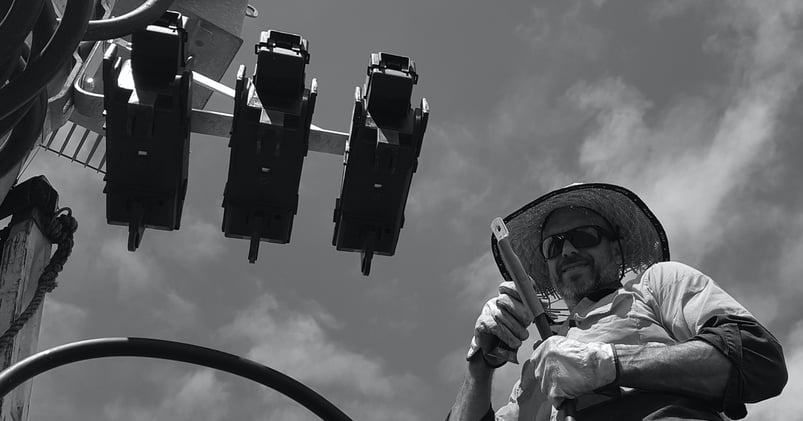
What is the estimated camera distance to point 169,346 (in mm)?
3529

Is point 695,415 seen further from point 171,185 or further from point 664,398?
point 171,185

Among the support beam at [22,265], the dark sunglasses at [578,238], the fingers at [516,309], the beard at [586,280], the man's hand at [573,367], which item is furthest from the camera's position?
the dark sunglasses at [578,238]

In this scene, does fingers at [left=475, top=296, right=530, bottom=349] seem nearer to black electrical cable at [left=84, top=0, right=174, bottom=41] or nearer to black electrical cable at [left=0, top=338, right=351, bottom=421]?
black electrical cable at [left=0, top=338, right=351, bottom=421]

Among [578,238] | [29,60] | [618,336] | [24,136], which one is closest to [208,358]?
[24,136]

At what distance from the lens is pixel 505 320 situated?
11.2 feet

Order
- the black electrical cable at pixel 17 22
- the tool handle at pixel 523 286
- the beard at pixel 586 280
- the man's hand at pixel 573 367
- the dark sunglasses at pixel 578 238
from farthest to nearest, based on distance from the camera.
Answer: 1. the dark sunglasses at pixel 578 238
2. the beard at pixel 586 280
3. the tool handle at pixel 523 286
4. the man's hand at pixel 573 367
5. the black electrical cable at pixel 17 22

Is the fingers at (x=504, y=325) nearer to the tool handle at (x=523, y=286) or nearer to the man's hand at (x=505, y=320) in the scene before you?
the man's hand at (x=505, y=320)

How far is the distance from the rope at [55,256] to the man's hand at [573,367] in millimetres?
2104

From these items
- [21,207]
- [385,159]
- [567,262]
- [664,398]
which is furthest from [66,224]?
[664,398]

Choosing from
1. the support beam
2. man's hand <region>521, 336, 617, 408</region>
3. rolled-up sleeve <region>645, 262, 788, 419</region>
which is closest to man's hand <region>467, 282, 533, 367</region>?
man's hand <region>521, 336, 617, 408</region>

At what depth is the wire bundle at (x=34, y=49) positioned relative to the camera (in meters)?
2.63

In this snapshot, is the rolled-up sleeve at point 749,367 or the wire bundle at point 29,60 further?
the rolled-up sleeve at point 749,367

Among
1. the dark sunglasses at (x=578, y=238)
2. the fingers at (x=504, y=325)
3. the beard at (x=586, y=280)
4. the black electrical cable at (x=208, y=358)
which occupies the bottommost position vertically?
the black electrical cable at (x=208, y=358)

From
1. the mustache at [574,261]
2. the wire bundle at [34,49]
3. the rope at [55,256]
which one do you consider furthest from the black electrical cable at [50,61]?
Result: the mustache at [574,261]
